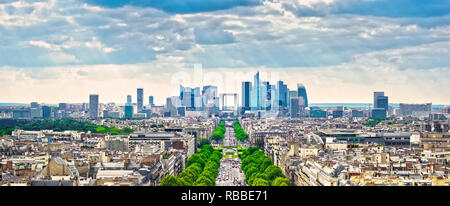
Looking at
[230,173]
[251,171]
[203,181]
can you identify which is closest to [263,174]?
[203,181]

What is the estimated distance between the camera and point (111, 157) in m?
44.6

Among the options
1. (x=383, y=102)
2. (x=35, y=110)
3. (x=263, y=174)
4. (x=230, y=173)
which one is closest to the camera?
(x=263, y=174)

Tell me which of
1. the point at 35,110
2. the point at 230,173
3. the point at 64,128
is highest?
the point at 35,110

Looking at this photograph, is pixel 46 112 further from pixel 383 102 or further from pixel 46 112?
pixel 383 102

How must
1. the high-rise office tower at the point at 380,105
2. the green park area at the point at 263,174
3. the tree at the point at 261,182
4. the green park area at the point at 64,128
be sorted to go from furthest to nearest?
the high-rise office tower at the point at 380,105 < the green park area at the point at 64,128 < the tree at the point at 261,182 < the green park area at the point at 263,174

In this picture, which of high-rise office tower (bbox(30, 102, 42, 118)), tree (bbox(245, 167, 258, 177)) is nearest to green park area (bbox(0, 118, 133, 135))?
tree (bbox(245, 167, 258, 177))

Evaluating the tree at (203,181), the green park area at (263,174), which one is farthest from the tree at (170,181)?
the green park area at (263,174)

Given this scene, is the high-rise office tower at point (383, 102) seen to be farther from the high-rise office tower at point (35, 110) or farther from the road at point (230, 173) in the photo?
the road at point (230, 173)

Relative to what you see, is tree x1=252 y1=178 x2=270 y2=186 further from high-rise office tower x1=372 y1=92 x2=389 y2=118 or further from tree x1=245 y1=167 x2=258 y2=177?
high-rise office tower x1=372 y1=92 x2=389 y2=118

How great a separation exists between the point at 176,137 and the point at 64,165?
1371 inches

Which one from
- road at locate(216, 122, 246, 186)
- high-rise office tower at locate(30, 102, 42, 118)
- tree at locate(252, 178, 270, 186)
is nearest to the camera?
tree at locate(252, 178, 270, 186)
